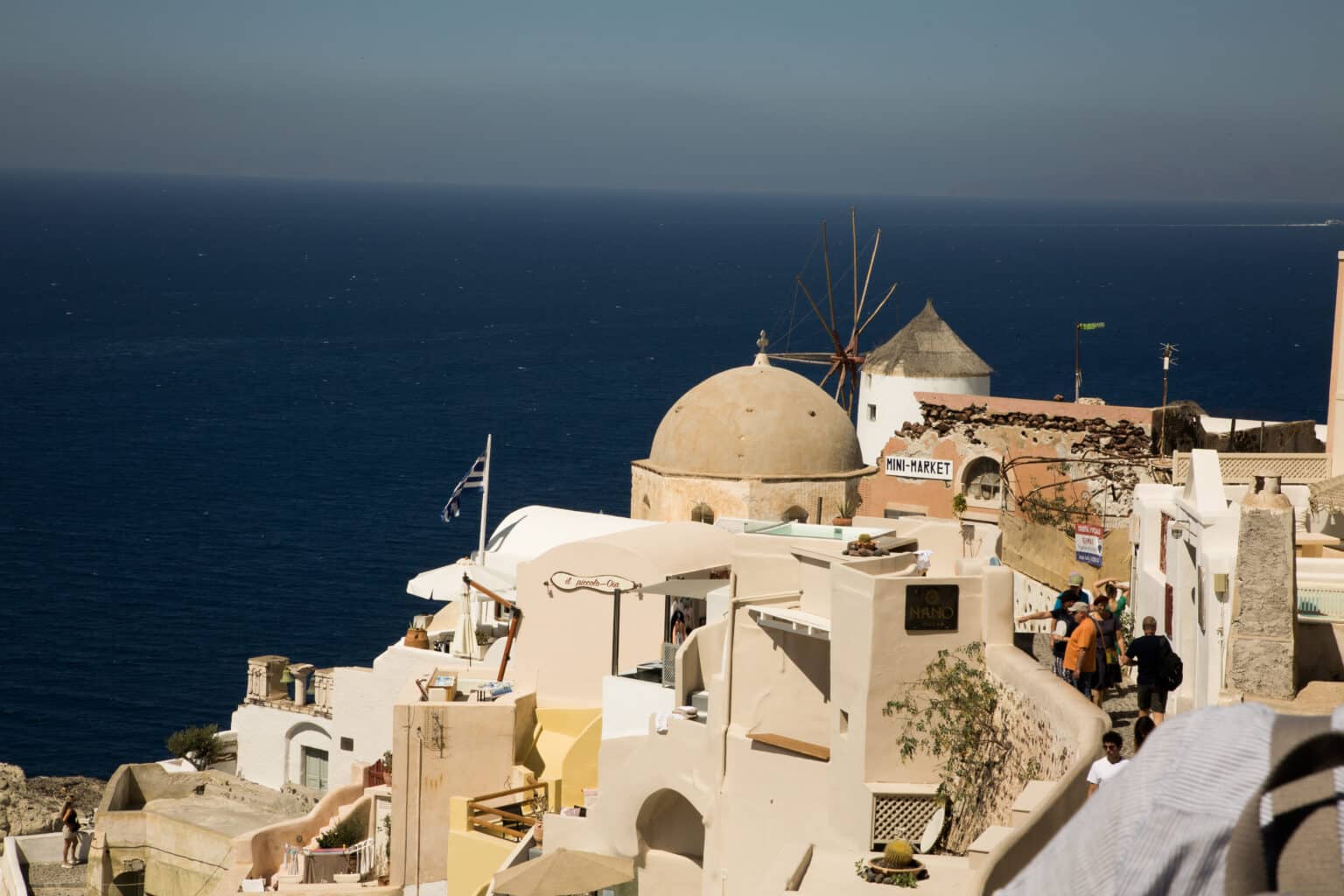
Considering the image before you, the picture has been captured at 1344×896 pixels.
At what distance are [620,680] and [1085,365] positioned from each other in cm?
9856

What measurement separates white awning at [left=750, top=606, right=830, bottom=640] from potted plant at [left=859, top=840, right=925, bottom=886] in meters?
3.22

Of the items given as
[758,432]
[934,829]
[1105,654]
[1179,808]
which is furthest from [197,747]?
[1179,808]

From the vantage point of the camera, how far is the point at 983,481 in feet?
101

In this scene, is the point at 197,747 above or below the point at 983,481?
below

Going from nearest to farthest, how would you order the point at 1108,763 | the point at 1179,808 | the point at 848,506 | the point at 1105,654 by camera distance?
the point at 1179,808 → the point at 1108,763 → the point at 1105,654 → the point at 848,506

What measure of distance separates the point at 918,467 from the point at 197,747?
44.2ft

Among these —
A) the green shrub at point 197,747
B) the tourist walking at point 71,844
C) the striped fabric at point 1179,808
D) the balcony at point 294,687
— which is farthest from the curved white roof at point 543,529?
the striped fabric at point 1179,808

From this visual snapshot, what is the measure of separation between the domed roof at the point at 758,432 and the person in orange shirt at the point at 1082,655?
1311cm

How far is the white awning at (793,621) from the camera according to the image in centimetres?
1714

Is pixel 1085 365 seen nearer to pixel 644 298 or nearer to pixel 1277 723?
pixel 644 298

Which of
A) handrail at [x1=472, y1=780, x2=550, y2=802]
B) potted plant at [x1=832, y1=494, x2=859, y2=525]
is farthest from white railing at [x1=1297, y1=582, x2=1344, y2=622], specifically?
potted plant at [x1=832, y1=494, x2=859, y2=525]

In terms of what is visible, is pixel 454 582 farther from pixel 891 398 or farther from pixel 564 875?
pixel 891 398

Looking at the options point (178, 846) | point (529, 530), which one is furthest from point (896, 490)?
point (178, 846)

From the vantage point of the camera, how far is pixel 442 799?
22.8m
